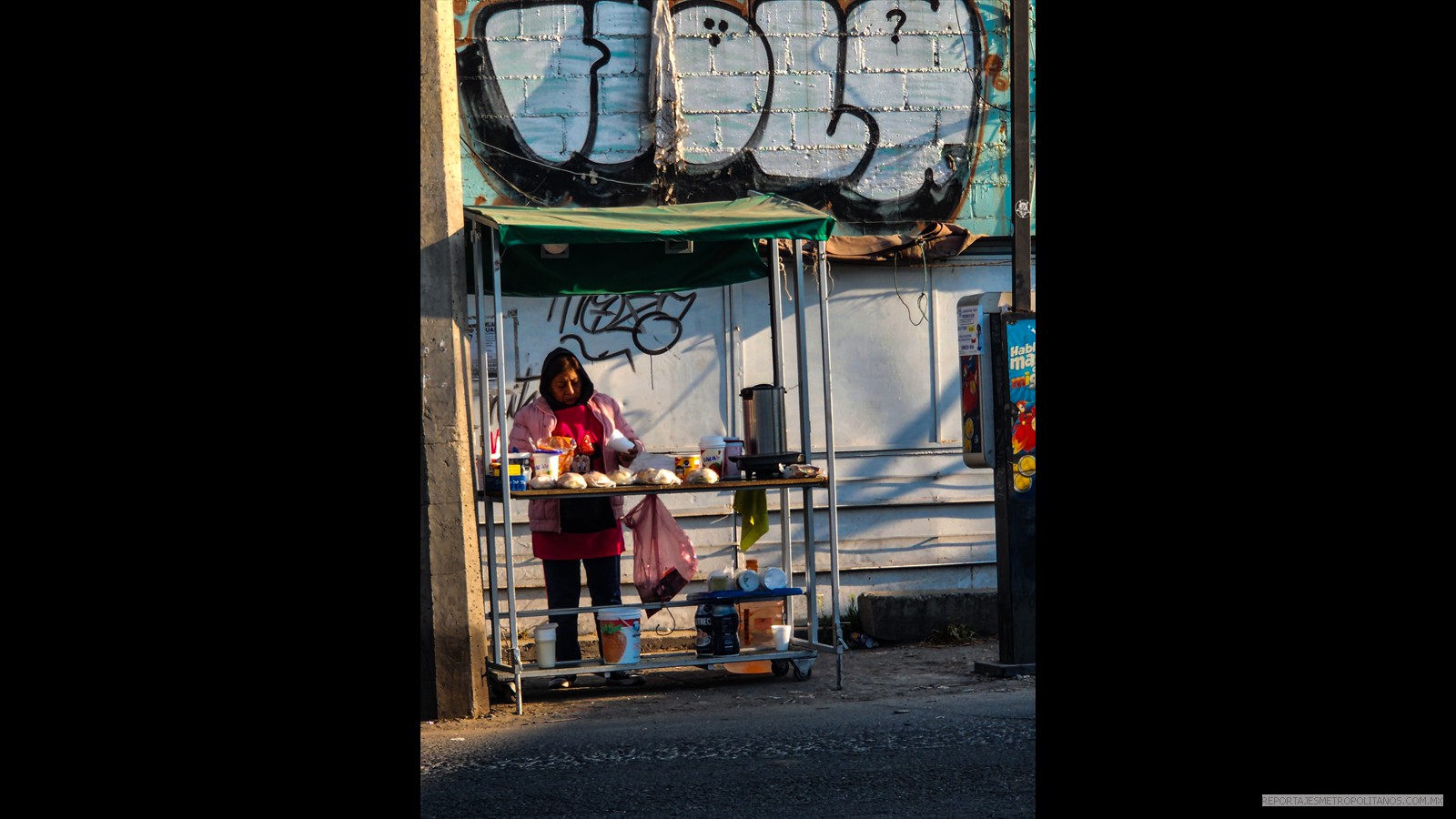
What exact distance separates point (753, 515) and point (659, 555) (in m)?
0.56

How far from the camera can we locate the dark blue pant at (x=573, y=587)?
817 cm

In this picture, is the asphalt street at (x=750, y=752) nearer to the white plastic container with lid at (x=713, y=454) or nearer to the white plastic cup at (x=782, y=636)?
the white plastic cup at (x=782, y=636)

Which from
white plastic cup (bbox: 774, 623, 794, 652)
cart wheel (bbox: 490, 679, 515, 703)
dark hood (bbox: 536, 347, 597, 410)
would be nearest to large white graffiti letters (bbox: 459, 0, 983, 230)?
dark hood (bbox: 536, 347, 597, 410)

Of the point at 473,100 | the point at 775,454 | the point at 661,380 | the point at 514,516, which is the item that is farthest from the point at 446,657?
the point at 473,100

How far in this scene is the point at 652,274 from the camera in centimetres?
808

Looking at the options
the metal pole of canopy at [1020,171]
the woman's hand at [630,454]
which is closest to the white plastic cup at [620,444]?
the woman's hand at [630,454]

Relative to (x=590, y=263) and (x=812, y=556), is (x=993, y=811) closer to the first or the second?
(x=812, y=556)

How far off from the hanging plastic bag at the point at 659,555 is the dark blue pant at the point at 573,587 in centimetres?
15

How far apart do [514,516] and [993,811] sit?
5.20 metres

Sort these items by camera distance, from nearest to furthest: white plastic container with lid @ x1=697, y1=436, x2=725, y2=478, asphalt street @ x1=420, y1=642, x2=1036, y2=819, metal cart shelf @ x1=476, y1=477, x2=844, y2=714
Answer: asphalt street @ x1=420, y1=642, x2=1036, y2=819
metal cart shelf @ x1=476, y1=477, x2=844, y2=714
white plastic container with lid @ x1=697, y1=436, x2=725, y2=478

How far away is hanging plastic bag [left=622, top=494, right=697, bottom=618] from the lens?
8.21 m

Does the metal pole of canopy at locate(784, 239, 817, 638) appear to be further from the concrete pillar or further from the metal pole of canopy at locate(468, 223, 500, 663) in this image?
the concrete pillar

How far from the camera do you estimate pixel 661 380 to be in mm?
9773
